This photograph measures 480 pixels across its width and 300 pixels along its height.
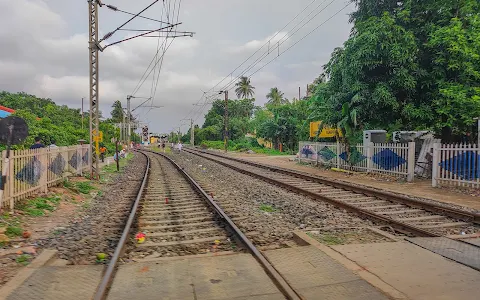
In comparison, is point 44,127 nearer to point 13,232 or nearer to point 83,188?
point 83,188

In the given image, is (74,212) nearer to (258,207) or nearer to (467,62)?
(258,207)

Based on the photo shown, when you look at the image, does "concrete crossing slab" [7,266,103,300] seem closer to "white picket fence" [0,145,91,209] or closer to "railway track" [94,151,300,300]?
"railway track" [94,151,300,300]

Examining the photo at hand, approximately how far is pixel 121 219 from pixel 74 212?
1892 millimetres

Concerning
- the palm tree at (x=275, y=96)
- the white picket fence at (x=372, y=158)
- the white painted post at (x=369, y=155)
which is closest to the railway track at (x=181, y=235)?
the white picket fence at (x=372, y=158)

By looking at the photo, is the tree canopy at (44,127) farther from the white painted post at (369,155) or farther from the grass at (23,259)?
the white painted post at (369,155)

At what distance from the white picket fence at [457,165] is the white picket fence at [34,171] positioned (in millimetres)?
12862

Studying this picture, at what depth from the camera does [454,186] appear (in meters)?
12.4

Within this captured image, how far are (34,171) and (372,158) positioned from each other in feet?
46.0

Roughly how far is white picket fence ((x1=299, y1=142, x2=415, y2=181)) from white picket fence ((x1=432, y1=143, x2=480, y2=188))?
5.01ft

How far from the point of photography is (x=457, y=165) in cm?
1217

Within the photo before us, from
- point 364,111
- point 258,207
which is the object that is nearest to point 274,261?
point 258,207

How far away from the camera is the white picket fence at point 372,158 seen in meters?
14.6

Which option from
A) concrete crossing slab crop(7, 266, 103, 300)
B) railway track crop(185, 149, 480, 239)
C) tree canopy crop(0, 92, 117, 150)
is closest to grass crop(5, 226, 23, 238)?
concrete crossing slab crop(7, 266, 103, 300)

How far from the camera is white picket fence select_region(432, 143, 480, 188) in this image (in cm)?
1160
